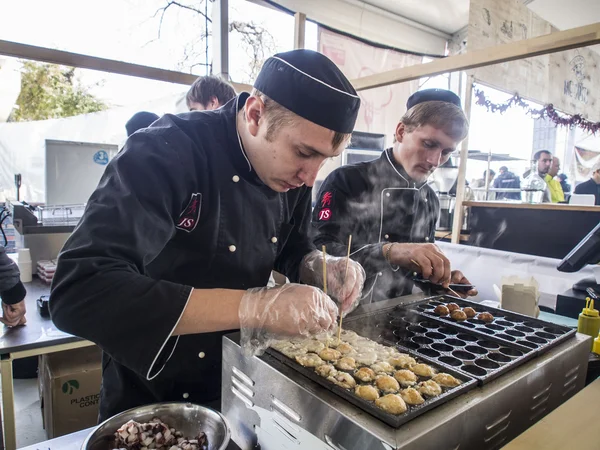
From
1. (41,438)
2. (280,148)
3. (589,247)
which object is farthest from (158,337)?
(41,438)

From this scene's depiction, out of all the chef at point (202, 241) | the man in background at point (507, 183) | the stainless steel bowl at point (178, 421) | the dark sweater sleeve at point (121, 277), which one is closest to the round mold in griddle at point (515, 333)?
the chef at point (202, 241)

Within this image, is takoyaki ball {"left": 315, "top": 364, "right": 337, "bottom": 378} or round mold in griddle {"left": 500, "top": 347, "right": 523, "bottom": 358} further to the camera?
round mold in griddle {"left": 500, "top": 347, "right": 523, "bottom": 358}

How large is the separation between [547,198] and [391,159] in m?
4.56

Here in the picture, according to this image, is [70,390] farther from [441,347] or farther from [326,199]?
[441,347]

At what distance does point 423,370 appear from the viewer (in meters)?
1.25

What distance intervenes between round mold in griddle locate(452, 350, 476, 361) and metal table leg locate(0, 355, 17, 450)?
245 centimetres

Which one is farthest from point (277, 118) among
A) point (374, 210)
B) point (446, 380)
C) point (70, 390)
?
point (70, 390)

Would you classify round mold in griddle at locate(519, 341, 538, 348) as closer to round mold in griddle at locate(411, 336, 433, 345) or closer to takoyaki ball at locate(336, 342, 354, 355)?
round mold in griddle at locate(411, 336, 433, 345)

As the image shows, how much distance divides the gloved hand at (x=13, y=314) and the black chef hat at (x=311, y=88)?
228 cm

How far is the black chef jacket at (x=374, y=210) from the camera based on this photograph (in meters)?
2.41

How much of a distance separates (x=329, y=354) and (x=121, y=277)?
2.33ft

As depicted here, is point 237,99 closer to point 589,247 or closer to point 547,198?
point 589,247

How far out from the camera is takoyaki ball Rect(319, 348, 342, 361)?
130cm

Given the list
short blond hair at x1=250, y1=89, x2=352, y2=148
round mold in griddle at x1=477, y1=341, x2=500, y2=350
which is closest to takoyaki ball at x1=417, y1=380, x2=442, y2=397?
round mold in griddle at x1=477, y1=341, x2=500, y2=350
